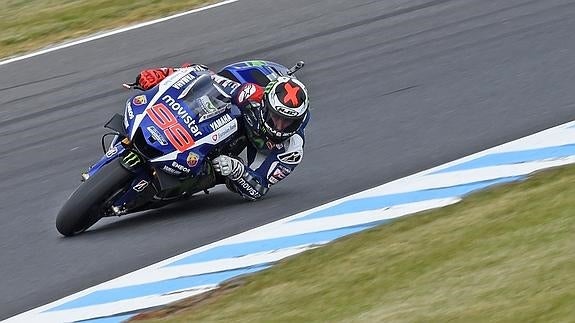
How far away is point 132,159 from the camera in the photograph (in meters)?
8.79

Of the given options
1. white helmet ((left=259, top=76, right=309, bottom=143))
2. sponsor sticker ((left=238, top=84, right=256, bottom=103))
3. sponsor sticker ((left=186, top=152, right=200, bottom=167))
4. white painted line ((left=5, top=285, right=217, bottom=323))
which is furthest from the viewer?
sponsor sticker ((left=238, top=84, right=256, bottom=103))

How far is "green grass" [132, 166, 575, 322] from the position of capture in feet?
20.1

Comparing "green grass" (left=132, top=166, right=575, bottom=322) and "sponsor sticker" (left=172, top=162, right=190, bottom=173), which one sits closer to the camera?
"green grass" (left=132, top=166, right=575, bottom=322)

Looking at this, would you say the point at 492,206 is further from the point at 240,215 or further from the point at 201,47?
the point at 201,47

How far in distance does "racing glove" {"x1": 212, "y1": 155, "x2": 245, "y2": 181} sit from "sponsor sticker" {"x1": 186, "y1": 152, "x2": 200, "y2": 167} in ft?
0.61

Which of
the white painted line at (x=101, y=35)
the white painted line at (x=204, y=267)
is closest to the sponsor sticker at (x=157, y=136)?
the white painted line at (x=204, y=267)

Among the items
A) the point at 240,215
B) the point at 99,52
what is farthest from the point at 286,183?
the point at 99,52

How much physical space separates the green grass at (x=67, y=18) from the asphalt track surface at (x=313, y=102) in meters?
0.46

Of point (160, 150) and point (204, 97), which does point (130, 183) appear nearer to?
point (160, 150)

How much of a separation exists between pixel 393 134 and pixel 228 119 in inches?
92.7

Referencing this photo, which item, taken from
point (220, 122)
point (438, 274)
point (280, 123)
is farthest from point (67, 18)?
point (438, 274)

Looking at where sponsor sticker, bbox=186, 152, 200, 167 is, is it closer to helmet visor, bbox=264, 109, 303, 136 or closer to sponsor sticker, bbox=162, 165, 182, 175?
sponsor sticker, bbox=162, 165, 182, 175

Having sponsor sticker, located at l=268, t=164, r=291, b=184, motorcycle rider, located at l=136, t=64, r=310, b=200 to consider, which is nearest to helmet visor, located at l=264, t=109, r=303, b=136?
motorcycle rider, located at l=136, t=64, r=310, b=200

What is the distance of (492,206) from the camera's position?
8.45 metres
